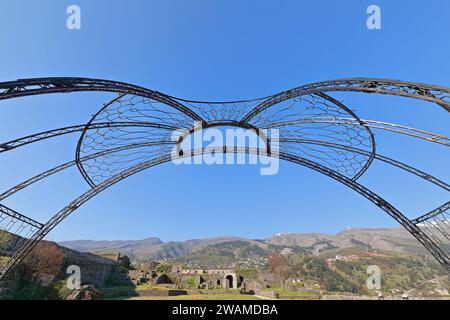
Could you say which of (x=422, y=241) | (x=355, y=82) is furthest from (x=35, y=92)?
(x=422, y=241)

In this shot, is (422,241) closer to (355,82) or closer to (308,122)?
(308,122)

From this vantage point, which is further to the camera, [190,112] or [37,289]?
[37,289]

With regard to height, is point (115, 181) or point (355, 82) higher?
point (355, 82)

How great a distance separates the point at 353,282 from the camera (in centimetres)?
11725

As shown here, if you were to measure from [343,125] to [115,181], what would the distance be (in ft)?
74.9
